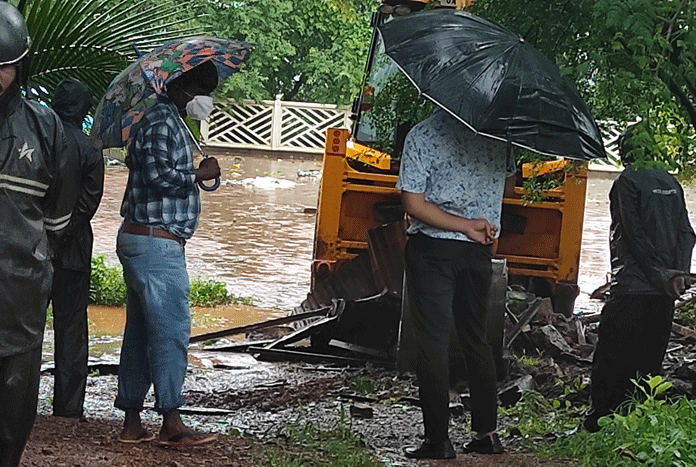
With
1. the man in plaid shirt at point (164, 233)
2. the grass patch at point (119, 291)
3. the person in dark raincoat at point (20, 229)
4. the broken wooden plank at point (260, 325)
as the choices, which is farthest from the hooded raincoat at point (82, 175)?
the grass patch at point (119, 291)

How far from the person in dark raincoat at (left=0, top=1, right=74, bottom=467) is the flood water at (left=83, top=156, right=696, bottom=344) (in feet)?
17.9

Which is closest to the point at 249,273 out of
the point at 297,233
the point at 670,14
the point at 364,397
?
the point at 297,233

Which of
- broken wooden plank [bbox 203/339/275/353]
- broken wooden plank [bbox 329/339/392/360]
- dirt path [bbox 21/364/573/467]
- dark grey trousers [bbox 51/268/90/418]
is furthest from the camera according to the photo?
broken wooden plank [bbox 203/339/275/353]

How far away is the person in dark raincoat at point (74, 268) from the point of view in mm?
6289

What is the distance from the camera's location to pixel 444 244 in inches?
207

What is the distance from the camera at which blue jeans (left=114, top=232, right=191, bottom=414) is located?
503 cm

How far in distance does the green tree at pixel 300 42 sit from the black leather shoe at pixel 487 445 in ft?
70.8

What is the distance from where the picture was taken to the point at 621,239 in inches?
233

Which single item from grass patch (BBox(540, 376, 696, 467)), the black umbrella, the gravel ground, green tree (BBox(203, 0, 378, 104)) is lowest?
the gravel ground

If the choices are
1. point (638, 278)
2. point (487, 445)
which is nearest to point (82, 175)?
point (487, 445)

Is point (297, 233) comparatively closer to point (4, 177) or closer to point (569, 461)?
point (569, 461)

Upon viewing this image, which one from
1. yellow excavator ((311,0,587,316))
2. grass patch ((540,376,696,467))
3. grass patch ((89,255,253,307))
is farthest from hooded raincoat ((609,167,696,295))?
grass patch ((89,255,253,307))

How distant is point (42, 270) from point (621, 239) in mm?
3218

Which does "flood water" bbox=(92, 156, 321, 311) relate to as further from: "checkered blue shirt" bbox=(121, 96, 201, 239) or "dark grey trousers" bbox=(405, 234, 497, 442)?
"checkered blue shirt" bbox=(121, 96, 201, 239)
